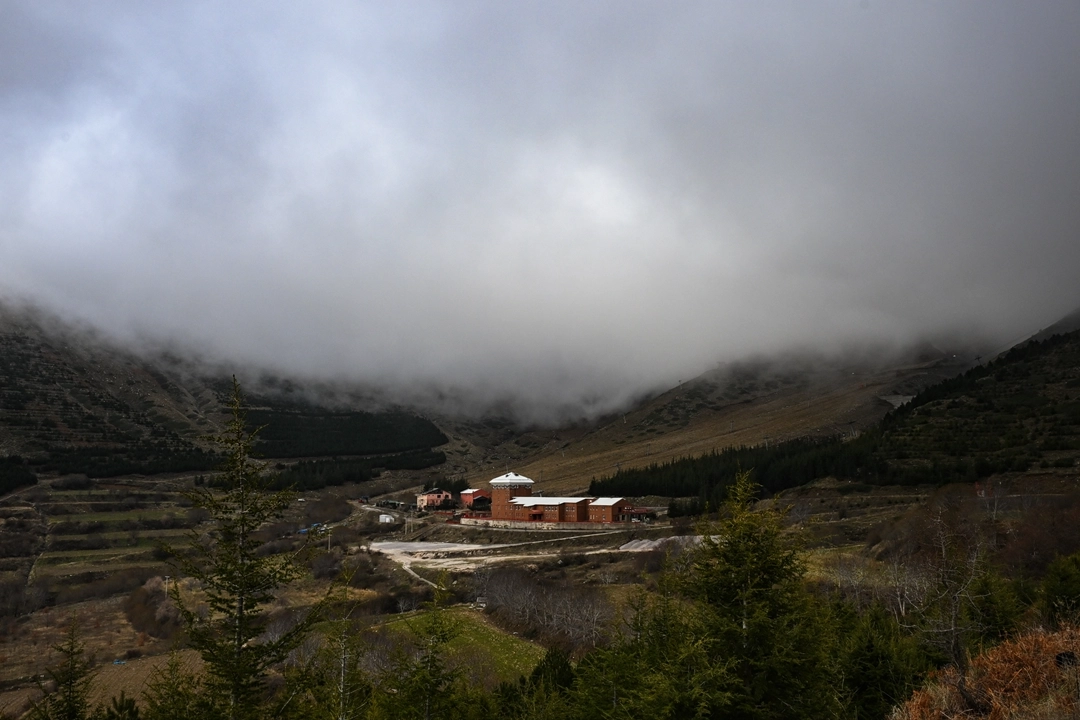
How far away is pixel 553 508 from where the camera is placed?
379 ft

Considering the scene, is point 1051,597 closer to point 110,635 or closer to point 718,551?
point 718,551

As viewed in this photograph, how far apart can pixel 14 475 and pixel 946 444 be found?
162480 millimetres

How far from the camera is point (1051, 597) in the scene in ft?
94.9

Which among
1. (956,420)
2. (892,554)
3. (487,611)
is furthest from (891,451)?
(487,611)

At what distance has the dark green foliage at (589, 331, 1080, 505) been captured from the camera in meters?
96.0

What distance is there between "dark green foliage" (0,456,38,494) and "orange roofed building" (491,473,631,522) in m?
87.0

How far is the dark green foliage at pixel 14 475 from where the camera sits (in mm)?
121750

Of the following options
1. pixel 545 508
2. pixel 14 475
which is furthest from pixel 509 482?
pixel 14 475

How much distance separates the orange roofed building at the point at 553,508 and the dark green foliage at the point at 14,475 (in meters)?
87.0

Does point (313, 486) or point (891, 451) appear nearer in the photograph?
point (891, 451)

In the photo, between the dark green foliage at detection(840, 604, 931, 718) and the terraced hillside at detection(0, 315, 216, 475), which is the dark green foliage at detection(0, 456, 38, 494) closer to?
the terraced hillside at detection(0, 315, 216, 475)

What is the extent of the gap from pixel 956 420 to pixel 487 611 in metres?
94.0

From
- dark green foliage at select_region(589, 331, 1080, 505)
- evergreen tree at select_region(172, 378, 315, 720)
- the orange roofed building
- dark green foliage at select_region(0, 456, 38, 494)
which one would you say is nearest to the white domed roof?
the orange roofed building

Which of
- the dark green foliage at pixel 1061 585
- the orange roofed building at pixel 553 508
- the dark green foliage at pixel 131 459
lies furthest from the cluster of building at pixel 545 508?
the dark green foliage at pixel 1061 585
